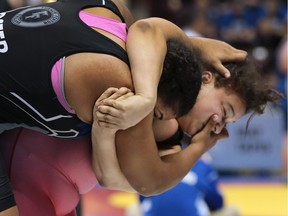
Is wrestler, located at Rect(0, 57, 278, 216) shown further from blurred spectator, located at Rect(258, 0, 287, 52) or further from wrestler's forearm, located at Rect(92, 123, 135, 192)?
blurred spectator, located at Rect(258, 0, 287, 52)

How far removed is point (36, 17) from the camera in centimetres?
190

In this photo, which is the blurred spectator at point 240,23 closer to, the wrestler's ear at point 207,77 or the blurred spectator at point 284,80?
the blurred spectator at point 284,80

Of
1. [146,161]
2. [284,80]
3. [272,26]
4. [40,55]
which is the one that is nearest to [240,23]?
[272,26]

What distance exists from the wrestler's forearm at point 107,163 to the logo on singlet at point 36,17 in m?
0.33

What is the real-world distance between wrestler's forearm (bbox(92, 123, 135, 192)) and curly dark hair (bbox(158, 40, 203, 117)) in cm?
22

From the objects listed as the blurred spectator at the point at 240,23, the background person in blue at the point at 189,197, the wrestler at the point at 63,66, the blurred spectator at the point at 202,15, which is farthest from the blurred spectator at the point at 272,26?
the wrestler at the point at 63,66

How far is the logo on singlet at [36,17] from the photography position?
188 cm

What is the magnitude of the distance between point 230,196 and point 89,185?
10.7 ft

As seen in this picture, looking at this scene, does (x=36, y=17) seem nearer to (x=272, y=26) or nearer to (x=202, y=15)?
(x=202, y=15)

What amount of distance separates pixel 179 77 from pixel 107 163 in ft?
1.08

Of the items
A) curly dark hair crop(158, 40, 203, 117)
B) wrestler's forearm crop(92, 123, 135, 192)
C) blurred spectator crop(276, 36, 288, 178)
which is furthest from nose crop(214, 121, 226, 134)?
blurred spectator crop(276, 36, 288, 178)

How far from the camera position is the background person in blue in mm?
3029

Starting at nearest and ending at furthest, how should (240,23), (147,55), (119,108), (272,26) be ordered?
1. (119,108)
2. (147,55)
3. (272,26)
4. (240,23)

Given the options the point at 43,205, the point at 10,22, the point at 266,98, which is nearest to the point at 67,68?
the point at 10,22
